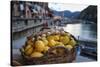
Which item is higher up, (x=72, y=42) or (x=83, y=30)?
(x=83, y=30)

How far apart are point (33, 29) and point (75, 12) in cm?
47

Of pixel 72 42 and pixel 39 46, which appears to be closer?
pixel 39 46

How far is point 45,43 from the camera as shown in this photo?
1715 millimetres

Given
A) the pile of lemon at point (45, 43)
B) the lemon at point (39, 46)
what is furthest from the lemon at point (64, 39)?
the lemon at point (39, 46)

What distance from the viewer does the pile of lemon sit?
1.67m

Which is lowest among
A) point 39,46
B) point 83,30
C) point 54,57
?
point 54,57

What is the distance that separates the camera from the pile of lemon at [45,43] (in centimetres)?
167

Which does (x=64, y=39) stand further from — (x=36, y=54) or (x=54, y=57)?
(x=36, y=54)

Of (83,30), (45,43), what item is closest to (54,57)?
(45,43)

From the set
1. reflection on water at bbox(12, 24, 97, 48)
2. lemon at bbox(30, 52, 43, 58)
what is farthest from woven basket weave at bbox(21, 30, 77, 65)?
reflection on water at bbox(12, 24, 97, 48)

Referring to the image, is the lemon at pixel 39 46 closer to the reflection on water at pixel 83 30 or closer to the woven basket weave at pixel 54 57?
the woven basket weave at pixel 54 57

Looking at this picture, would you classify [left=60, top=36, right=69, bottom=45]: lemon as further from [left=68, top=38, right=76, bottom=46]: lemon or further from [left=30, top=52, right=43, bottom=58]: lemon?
[left=30, top=52, right=43, bottom=58]: lemon

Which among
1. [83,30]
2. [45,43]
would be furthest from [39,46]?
[83,30]

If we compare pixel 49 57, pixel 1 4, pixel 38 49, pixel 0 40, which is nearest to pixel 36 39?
pixel 38 49
